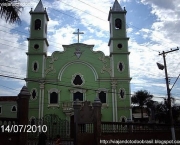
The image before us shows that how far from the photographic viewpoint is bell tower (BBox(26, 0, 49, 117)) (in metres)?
27.5

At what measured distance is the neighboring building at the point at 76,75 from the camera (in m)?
27.2

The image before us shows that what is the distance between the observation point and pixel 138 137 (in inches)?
613

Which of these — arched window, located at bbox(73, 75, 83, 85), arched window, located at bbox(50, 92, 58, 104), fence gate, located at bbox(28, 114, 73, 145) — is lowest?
fence gate, located at bbox(28, 114, 73, 145)

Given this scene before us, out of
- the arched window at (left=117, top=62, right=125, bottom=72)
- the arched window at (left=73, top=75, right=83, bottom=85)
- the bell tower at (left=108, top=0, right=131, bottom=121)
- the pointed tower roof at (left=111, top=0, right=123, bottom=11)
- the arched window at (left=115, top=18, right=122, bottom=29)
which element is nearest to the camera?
the bell tower at (left=108, top=0, right=131, bottom=121)

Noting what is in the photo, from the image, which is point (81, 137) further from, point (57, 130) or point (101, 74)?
point (101, 74)

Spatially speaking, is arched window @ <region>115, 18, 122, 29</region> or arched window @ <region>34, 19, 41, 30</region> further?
arched window @ <region>115, 18, 122, 29</region>

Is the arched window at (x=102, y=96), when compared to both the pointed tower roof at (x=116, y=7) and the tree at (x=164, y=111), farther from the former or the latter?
the tree at (x=164, y=111)

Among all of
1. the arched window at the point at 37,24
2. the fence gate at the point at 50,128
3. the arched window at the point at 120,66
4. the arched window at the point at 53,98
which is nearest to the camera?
the fence gate at the point at 50,128

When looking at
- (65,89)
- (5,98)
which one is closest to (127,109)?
(65,89)

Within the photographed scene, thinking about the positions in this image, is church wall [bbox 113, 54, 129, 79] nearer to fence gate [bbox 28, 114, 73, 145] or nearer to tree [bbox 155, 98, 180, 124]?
tree [bbox 155, 98, 180, 124]

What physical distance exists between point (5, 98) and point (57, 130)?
24.9m

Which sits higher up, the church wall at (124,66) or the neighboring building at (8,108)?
the church wall at (124,66)

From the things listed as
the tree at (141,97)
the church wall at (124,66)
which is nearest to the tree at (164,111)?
the tree at (141,97)

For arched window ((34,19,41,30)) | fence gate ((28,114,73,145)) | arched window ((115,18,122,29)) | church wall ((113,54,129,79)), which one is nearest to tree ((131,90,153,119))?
church wall ((113,54,129,79))
